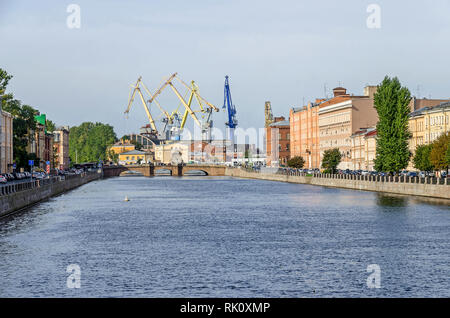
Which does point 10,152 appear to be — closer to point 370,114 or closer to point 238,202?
point 238,202

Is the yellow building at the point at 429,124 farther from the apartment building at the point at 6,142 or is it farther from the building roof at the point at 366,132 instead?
the apartment building at the point at 6,142

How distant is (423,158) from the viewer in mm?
98062

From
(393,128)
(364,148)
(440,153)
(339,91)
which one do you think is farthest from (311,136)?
(440,153)

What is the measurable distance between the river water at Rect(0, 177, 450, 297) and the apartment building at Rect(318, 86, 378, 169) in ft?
294

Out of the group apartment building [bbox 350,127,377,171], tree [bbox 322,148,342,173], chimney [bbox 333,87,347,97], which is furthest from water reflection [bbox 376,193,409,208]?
chimney [bbox 333,87,347,97]

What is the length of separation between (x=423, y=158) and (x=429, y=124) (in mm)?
19300

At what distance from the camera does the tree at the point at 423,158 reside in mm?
97062

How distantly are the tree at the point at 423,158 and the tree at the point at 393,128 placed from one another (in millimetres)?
5017

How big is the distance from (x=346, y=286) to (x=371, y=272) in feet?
10.7

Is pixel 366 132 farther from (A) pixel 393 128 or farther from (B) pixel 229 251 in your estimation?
(B) pixel 229 251

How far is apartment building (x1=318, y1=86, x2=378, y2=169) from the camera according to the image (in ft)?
529

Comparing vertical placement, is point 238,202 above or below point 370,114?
below
